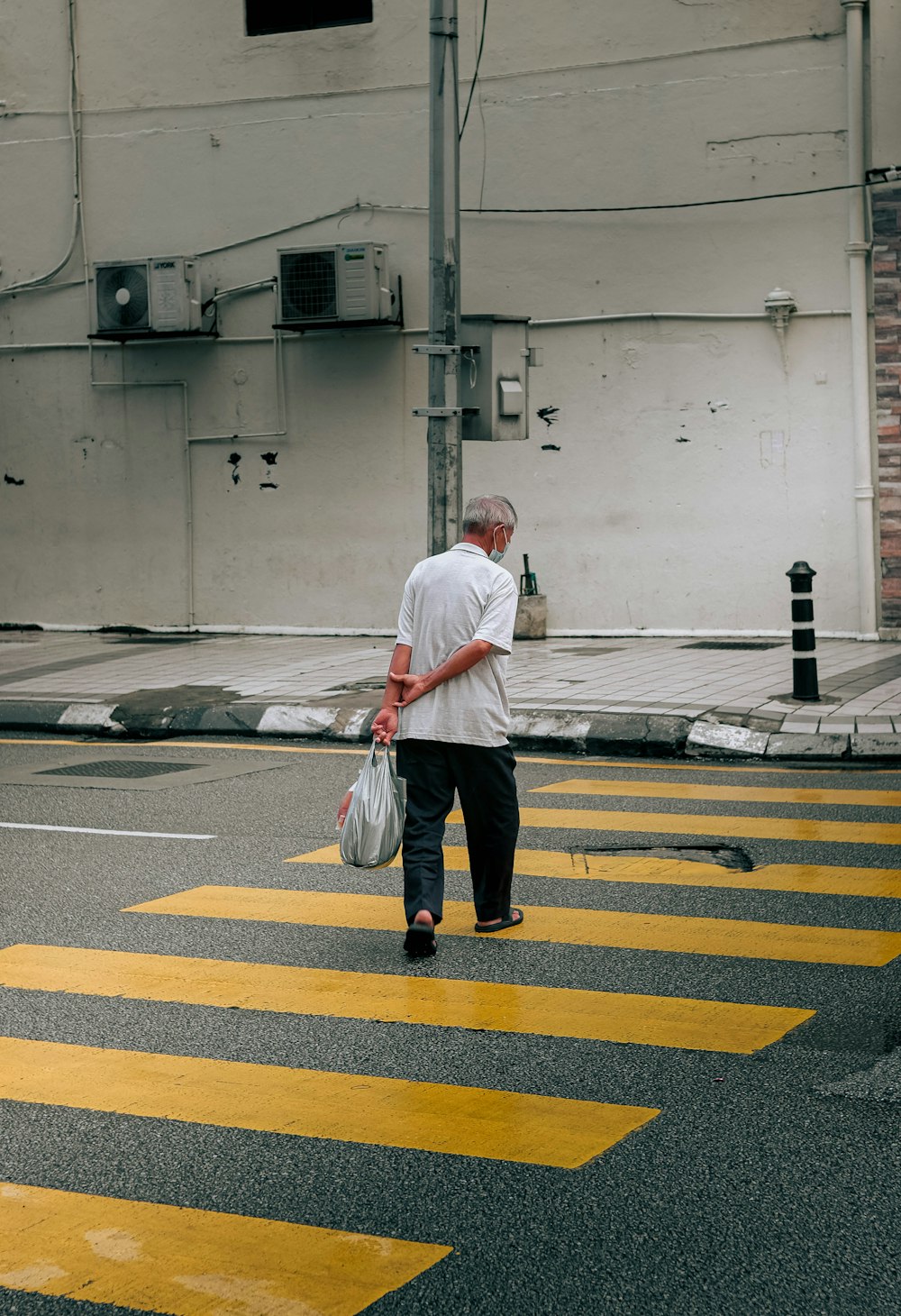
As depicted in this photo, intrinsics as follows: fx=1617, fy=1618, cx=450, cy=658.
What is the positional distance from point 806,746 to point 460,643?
5114 mm

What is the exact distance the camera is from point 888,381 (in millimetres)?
15797

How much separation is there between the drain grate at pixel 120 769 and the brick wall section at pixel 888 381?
7.90 metres

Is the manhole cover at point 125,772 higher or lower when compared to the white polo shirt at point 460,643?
lower

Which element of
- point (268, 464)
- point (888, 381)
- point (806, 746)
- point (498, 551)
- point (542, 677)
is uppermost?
point (888, 381)

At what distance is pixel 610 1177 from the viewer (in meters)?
3.94

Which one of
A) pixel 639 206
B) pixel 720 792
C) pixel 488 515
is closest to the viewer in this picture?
pixel 488 515

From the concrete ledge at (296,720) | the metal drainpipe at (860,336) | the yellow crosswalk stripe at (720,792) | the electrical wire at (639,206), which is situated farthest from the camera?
the electrical wire at (639,206)

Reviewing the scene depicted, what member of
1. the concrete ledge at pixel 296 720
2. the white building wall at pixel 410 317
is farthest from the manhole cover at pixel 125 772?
the white building wall at pixel 410 317

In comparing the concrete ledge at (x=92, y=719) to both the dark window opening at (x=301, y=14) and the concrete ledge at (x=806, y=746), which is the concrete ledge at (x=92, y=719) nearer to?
the concrete ledge at (x=806, y=746)

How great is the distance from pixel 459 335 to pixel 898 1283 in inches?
385

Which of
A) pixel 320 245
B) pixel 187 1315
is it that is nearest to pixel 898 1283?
pixel 187 1315

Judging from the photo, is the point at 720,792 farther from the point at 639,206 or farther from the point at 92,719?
the point at 639,206

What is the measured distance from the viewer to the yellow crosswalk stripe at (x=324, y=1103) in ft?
13.8

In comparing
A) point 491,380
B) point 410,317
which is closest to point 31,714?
point 491,380
